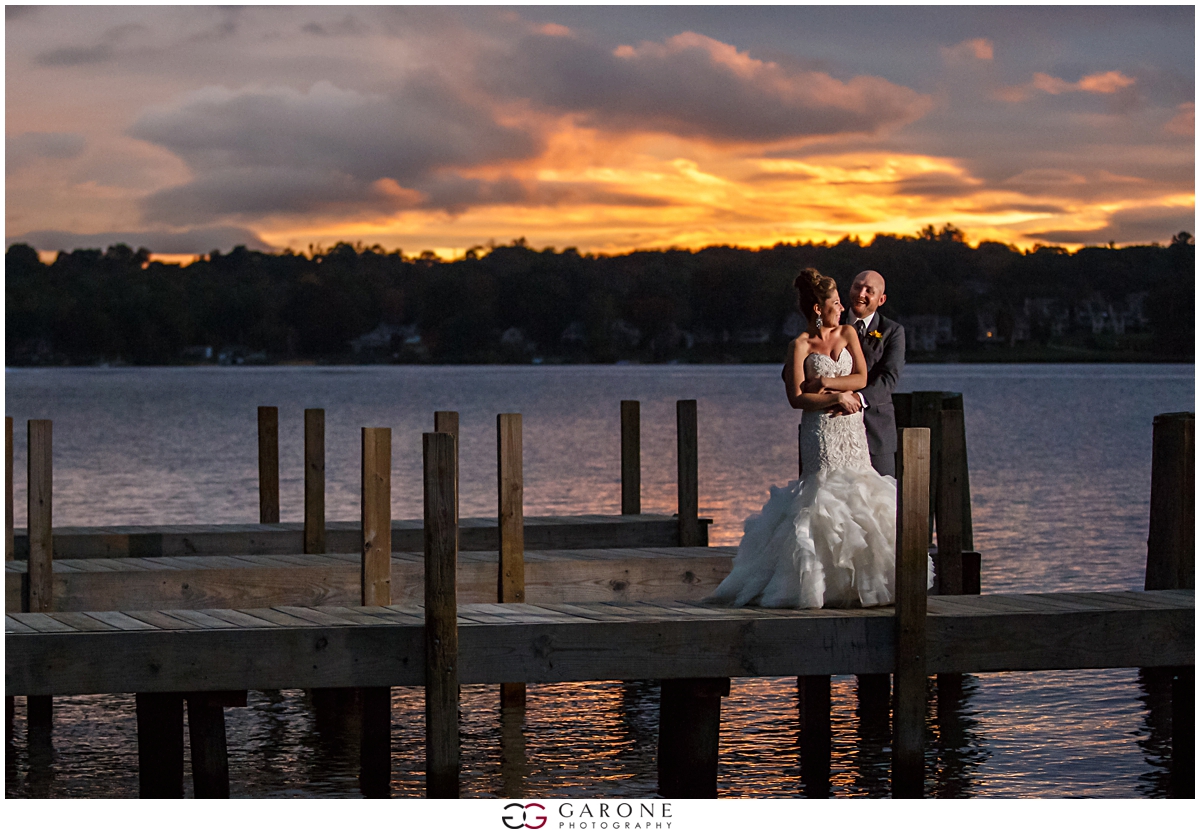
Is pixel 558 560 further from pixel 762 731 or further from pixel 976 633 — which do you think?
pixel 976 633

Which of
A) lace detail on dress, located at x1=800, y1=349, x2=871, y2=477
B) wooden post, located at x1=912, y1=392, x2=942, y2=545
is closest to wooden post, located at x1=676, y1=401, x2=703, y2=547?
wooden post, located at x1=912, y1=392, x2=942, y2=545

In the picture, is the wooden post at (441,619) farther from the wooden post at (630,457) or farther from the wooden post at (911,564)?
the wooden post at (630,457)

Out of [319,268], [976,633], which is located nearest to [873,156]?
[976,633]

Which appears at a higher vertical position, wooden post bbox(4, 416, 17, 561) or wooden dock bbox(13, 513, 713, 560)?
wooden post bbox(4, 416, 17, 561)

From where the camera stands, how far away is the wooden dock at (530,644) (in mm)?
7918

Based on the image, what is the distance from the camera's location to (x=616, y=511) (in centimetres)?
3141

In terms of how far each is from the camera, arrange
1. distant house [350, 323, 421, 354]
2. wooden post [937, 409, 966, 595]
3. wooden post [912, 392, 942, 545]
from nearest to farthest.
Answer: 1. wooden post [937, 409, 966, 595]
2. wooden post [912, 392, 942, 545]
3. distant house [350, 323, 421, 354]

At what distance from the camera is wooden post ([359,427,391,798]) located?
980 centimetres

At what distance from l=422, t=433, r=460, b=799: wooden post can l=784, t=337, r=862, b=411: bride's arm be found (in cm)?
186

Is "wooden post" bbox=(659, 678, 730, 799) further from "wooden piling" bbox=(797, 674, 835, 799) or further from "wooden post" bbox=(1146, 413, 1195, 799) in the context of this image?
"wooden post" bbox=(1146, 413, 1195, 799)

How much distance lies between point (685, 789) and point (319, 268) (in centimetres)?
12543

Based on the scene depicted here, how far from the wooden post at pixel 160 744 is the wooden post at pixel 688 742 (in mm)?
2816

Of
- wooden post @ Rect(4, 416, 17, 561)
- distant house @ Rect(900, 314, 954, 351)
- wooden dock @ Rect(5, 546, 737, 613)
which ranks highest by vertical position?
distant house @ Rect(900, 314, 954, 351)
